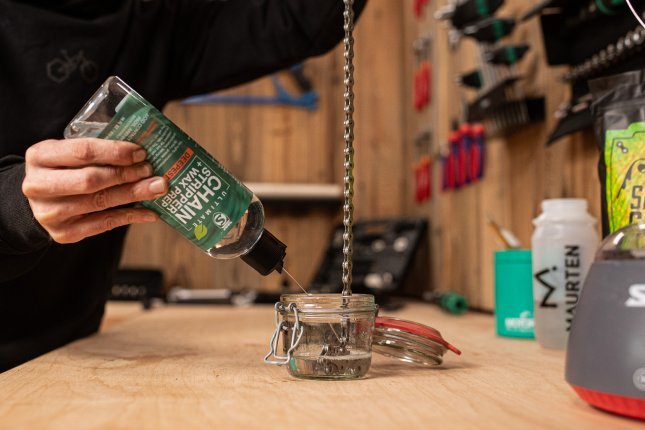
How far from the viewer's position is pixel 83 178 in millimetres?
678

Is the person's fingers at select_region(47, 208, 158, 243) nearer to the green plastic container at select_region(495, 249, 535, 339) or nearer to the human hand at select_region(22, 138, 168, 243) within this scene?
the human hand at select_region(22, 138, 168, 243)

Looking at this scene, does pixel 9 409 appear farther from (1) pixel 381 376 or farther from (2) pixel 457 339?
(2) pixel 457 339

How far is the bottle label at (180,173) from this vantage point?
687 mm

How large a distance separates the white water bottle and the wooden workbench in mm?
49

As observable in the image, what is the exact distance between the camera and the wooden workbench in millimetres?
541

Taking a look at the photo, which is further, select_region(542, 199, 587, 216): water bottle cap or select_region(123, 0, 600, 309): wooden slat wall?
select_region(123, 0, 600, 309): wooden slat wall

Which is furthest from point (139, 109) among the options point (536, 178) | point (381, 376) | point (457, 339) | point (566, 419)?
point (536, 178)

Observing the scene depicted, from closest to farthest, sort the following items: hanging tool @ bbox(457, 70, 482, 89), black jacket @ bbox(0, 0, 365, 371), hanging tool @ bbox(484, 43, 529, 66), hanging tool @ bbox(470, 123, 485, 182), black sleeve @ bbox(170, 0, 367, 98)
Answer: black jacket @ bbox(0, 0, 365, 371) → black sleeve @ bbox(170, 0, 367, 98) → hanging tool @ bbox(484, 43, 529, 66) → hanging tool @ bbox(457, 70, 482, 89) → hanging tool @ bbox(470, 123, 485, 182)

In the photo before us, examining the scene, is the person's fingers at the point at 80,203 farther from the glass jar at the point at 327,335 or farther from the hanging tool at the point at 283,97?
the hanging tool at the point at 283,97

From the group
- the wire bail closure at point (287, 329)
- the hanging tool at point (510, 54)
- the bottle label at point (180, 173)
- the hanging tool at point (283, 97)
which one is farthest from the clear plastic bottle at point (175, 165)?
the hanging tool at point (283, 97)

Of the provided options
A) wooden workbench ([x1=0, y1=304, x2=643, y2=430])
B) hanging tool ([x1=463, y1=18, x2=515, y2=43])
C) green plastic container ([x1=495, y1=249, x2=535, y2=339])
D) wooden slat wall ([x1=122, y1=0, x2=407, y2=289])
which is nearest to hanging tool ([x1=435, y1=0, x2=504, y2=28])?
hanging tool ([x1=463, y1=18, x2=515, y2=43])

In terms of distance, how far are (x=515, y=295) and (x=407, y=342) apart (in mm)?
423

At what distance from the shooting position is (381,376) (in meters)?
0.74

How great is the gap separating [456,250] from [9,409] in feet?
5.06
